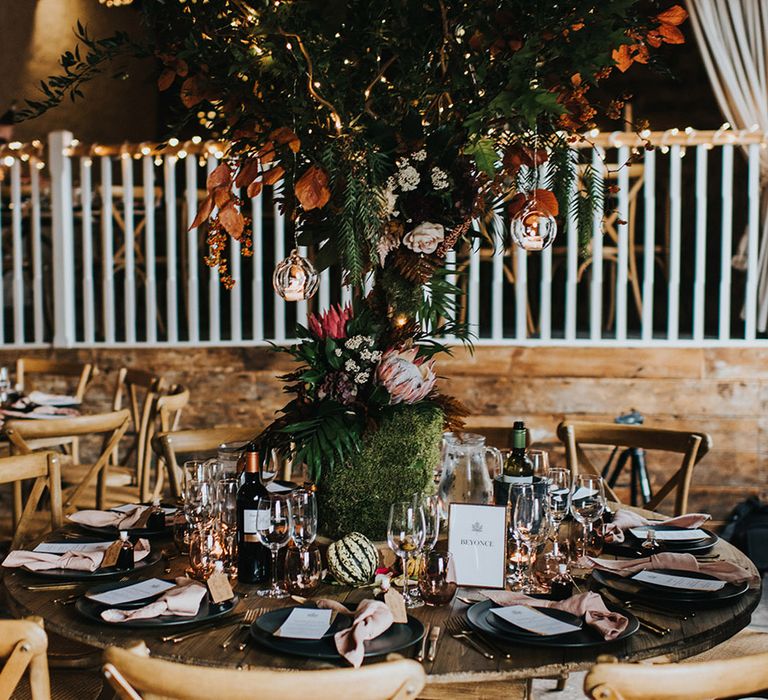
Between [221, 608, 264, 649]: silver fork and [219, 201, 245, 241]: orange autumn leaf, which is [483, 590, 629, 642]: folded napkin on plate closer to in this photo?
[221, 608, 264, 649]: silver fork

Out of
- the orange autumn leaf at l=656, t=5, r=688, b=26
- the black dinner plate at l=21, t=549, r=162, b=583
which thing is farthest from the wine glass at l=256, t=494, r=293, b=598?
the orange autumn leaf at l=656, t=5, r=688, b=26

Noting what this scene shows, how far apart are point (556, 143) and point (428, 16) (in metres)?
0.41

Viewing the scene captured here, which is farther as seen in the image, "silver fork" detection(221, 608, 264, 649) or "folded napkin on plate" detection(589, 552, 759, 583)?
"folded napkin on plate" detection(589, 552, 759, 583)

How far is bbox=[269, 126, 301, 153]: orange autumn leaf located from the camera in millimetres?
1937

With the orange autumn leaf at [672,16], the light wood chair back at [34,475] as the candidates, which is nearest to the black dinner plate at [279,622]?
the light wood chair back at [34,475]

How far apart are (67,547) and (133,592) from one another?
1.37 feet

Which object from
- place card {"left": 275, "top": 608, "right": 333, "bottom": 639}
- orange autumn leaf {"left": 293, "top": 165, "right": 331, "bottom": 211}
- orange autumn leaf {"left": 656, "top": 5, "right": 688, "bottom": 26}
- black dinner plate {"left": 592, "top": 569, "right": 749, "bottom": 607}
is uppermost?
orange autumn leaf {"left": 656, "top": 5, "right": 688, "bottom": 26}

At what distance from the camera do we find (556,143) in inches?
82.8

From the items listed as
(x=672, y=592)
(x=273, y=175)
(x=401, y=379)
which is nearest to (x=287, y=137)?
(x=273, y=175)

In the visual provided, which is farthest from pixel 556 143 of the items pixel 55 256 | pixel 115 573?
pixel 55 256

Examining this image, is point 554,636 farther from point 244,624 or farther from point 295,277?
point 295,277

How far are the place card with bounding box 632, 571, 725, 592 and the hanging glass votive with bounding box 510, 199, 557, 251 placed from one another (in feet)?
2.51

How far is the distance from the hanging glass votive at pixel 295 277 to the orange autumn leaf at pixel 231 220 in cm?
25

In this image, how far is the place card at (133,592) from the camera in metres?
1.78
